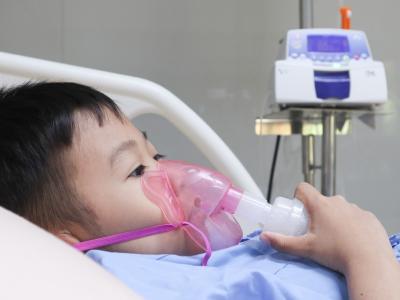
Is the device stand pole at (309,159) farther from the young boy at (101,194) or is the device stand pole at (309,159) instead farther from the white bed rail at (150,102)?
the young boy at (101,194)

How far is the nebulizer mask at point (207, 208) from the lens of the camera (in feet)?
2.22

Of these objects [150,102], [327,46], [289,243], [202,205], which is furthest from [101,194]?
[327,46]

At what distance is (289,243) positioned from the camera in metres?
0.60

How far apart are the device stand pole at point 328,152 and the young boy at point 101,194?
86cm

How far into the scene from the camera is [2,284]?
201mm

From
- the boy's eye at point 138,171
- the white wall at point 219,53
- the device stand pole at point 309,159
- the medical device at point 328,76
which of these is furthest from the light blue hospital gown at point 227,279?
the white wall at point 219,53

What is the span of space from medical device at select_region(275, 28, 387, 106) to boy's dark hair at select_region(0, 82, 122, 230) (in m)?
0.82

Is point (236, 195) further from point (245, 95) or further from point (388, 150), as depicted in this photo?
point (388, 150)

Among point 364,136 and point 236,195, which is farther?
point 364,136

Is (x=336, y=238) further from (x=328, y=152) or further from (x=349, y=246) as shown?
(x=328, y=152)

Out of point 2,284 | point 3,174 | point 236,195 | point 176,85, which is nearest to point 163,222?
point 236,195

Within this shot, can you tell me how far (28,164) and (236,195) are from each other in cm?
30

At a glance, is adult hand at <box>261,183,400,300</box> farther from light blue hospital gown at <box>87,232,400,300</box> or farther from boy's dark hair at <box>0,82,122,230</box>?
boy's dark hair at <box>0,82,122,230</box>

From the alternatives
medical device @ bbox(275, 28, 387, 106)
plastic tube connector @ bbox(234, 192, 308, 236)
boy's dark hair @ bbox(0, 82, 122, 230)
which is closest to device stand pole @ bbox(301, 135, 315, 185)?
medical device @ bbox(275, 28, 387, 106)
